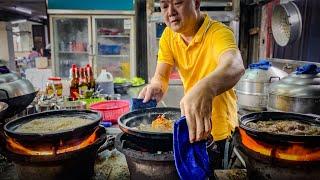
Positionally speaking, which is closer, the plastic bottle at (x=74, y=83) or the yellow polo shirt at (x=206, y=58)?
A: the yellow polo shirt at (x=206, y=58)

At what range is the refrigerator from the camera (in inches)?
211

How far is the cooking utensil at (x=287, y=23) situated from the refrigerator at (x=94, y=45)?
9.09 feet

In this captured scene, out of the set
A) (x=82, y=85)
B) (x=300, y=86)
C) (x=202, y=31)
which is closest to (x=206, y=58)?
(x=202, y=31)

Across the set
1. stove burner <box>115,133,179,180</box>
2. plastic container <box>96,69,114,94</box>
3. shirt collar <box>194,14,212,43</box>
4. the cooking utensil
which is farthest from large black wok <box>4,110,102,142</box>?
the cooking utensil

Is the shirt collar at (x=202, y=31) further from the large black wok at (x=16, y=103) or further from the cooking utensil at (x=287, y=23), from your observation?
the cooking utensil at (x=287, y=23)

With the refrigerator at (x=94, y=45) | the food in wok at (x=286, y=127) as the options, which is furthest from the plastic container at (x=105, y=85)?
the food in wok at (x=286, y=127)

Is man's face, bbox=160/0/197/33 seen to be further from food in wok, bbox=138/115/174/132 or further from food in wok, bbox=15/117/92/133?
food in wok, bbox=15/117/92/133

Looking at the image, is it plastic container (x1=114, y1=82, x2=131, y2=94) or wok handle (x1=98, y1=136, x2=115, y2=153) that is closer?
wok handle (x1=98, y1=136, x2=115, y2=153)

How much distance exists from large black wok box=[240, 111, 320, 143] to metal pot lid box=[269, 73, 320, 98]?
1177mm

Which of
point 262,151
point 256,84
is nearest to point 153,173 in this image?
point 262,151

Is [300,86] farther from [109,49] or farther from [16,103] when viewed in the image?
[109,49]

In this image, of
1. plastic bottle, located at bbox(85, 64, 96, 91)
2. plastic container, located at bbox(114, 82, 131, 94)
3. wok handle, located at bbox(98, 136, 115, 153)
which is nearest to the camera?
wok handle, located at bbox(98, 136, 115, 153)

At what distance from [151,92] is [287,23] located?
216cm

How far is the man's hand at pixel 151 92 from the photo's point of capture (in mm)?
1565
